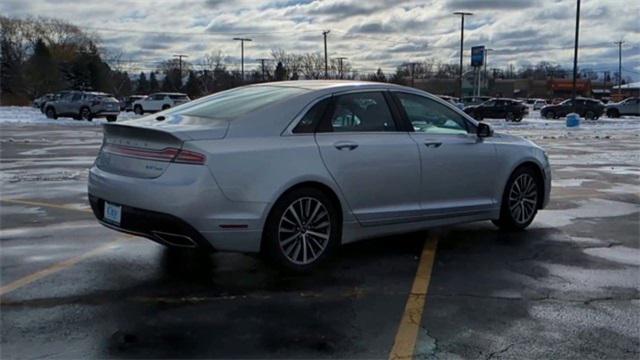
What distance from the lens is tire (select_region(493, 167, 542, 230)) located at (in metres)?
7.24

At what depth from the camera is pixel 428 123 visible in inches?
259

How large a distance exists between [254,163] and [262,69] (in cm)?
9687

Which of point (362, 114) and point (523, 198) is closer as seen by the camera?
point (362, 114)

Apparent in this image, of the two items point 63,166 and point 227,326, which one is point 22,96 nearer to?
point 63,166

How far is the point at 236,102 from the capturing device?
5910 mm

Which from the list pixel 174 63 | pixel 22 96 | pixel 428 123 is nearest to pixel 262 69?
pixel 174 63

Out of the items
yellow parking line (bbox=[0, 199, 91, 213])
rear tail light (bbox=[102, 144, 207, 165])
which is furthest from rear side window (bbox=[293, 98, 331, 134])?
yellow parking line (bbox=[0, 199, 91, 213])

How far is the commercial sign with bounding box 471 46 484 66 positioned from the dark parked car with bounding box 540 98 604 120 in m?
27.5

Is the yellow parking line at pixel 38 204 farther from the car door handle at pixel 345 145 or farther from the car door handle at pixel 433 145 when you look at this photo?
the car door handle at pixel 433 145

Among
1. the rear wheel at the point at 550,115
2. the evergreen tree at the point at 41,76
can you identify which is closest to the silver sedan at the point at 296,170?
the rear wheel at the point at 550,115

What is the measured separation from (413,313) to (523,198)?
3.32 meters

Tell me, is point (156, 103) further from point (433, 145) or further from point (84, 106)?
point (433, 145)

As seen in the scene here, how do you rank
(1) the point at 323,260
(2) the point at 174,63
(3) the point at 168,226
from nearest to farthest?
(3) the point at 168,226
(1) the point at 323,260
(2) the point at 174,63

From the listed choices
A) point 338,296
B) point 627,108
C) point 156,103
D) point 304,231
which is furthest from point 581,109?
point 338,296
